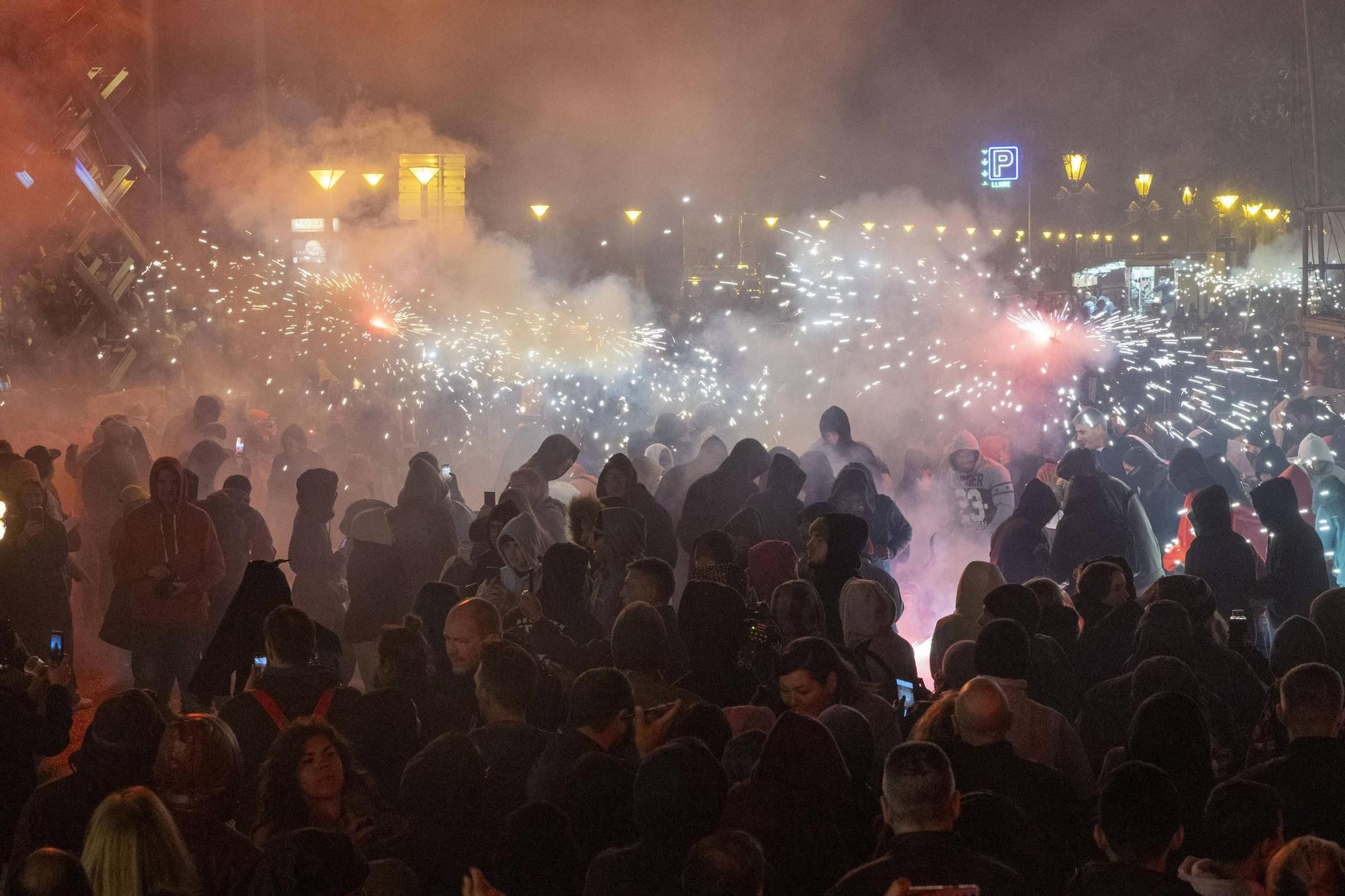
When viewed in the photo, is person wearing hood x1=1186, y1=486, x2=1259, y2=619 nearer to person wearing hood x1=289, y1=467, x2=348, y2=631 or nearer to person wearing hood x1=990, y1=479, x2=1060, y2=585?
person wearing hood x1=990, y1=479, x2=1060, y2=585

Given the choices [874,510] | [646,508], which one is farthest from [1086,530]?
[646,508]

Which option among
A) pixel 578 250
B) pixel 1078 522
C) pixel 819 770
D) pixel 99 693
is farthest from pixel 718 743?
pixel 578 250

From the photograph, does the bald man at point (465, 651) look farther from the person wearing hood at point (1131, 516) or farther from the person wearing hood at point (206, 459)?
A: the person wearing hood at point (206, 459)

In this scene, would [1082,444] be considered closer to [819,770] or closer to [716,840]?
[819,770]

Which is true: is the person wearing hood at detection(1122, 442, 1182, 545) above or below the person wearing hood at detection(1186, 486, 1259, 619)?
above

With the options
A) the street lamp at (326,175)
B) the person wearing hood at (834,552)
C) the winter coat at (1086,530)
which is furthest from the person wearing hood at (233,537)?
the street lamp at (326,175)

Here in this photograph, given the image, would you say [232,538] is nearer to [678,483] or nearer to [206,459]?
[206,459]

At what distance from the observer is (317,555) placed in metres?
7.11

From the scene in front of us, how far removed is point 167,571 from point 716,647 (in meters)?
2.88

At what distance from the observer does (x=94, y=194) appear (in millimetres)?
17266

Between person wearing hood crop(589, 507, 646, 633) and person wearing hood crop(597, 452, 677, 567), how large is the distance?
0.77 meters

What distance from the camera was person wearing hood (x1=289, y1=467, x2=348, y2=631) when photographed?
22.9 feet

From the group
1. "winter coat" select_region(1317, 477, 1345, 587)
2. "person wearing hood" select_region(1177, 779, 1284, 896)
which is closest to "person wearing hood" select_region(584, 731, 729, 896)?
"person wearing hood" select_region(1177, 779, 1284, 896)

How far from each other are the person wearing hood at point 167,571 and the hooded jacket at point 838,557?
2.72 m
